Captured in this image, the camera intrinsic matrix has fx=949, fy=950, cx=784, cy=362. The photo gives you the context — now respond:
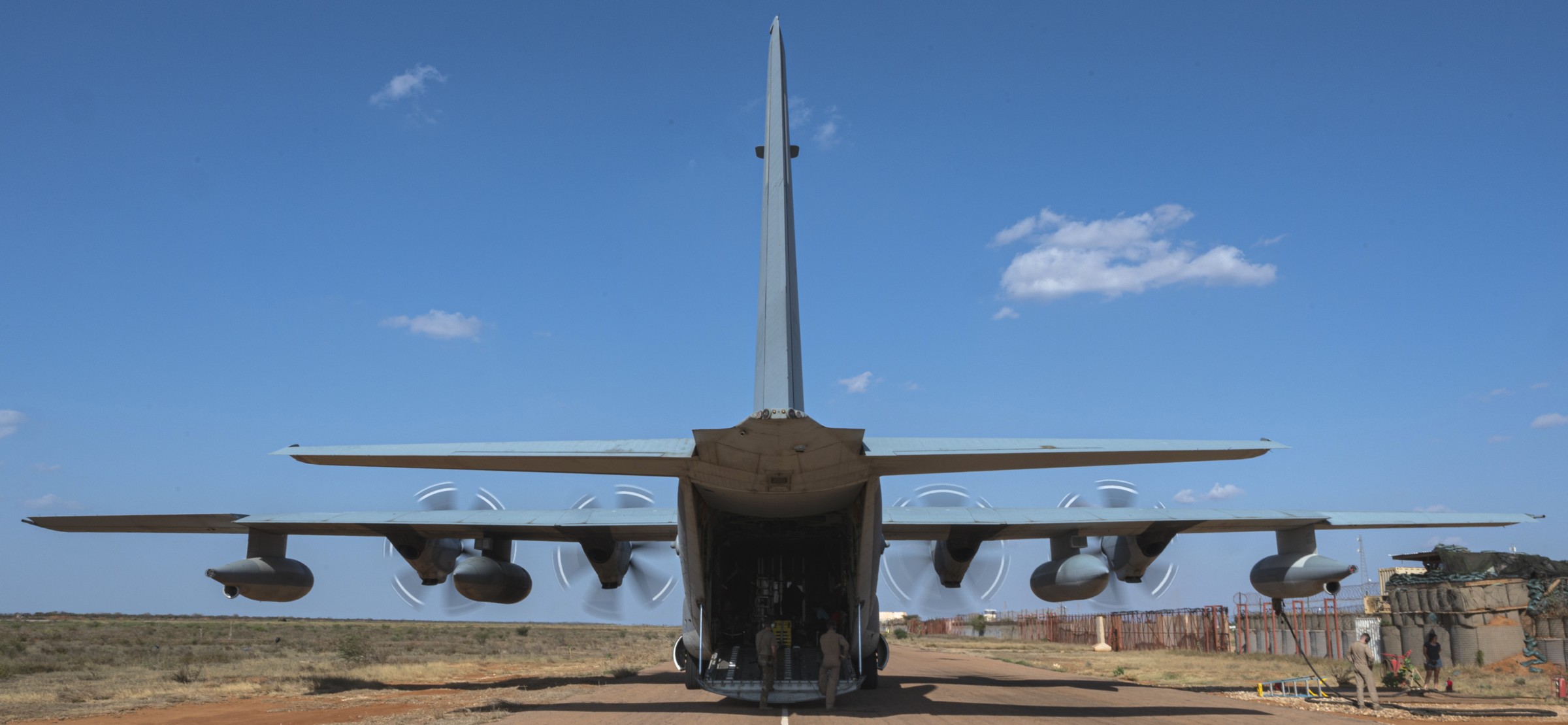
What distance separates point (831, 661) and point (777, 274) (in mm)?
5301

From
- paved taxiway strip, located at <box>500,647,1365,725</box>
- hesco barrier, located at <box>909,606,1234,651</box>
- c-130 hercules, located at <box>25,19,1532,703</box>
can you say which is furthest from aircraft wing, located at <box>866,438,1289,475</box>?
hesco barrier, located at <box>909,606,1234,651</box>

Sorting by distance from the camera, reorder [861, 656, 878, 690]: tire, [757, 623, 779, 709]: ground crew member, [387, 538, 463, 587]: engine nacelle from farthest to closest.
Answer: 1. [387, 538, 463, 587]: engine nacelle
2. [861, 656, 878, 690]: tire
3. [757, 623, 779, 709]: ground crew member

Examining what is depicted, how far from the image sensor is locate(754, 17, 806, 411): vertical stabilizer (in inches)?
Answer: 387

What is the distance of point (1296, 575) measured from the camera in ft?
49.0

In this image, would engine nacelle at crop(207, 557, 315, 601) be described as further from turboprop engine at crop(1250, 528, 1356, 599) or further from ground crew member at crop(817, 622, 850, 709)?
turboprop engine at crop(1250, 528, 1356, 599)

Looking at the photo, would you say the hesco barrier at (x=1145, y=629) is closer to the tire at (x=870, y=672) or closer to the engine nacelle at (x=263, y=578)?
the tire at (x=870, y=672)

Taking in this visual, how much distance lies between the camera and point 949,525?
624 inches

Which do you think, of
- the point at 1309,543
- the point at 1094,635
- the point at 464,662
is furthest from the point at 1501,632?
the point at 464,662

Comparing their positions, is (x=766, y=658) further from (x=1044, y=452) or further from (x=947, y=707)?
(x=1044, y=452)

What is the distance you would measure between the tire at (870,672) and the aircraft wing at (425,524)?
12.7 feet

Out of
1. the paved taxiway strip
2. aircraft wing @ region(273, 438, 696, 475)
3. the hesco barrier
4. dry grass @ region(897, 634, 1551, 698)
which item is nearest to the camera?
aircraft wing @ region(273, 438, 696, 475)

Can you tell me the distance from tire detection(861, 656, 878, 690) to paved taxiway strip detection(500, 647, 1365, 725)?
19 cm

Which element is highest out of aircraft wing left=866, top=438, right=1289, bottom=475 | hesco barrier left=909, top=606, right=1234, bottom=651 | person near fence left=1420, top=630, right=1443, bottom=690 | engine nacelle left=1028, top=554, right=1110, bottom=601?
aircraft wing left=866, top=438, right=1289, bottom=475

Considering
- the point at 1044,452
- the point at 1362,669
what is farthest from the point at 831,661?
the point at 1362,669
